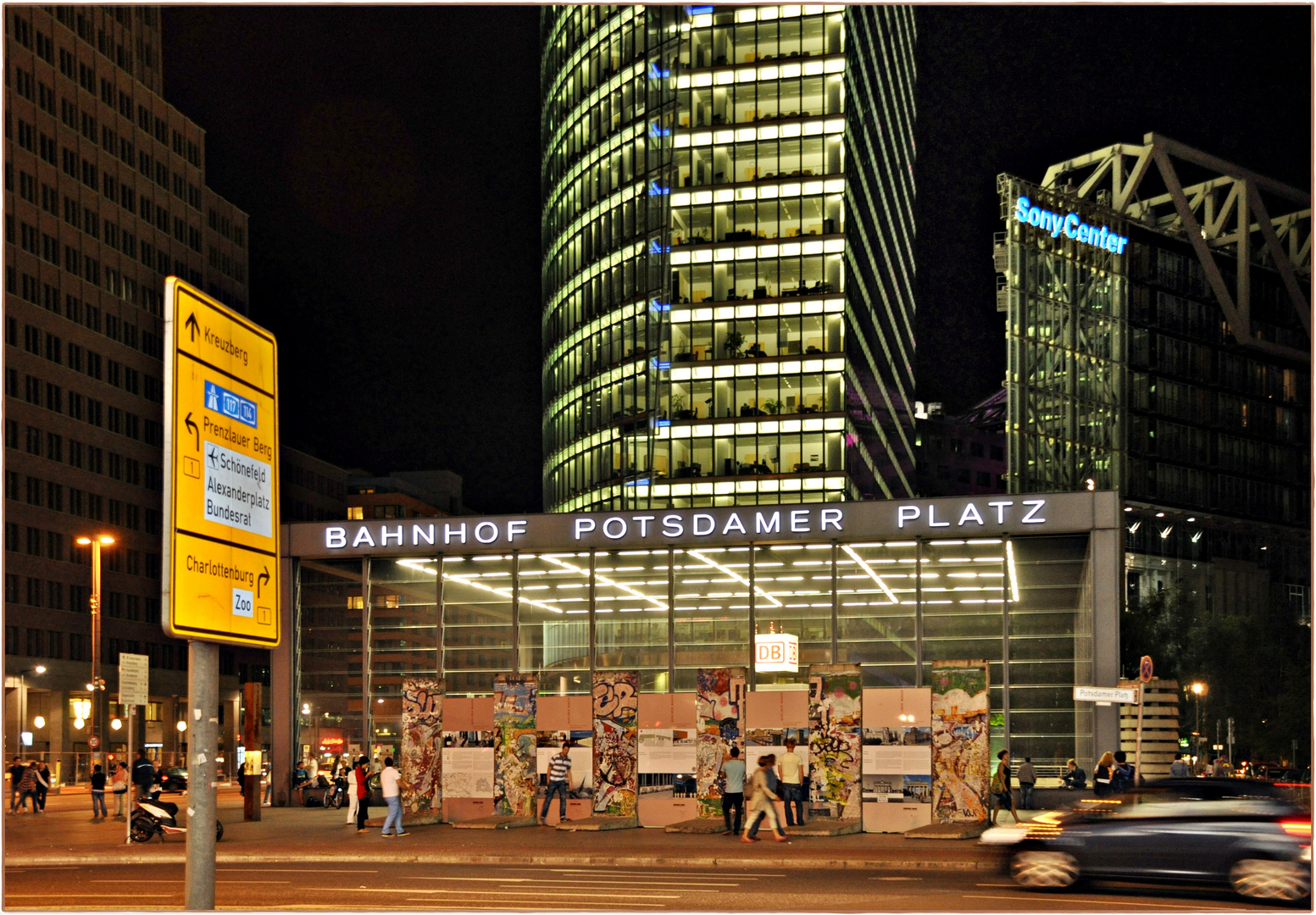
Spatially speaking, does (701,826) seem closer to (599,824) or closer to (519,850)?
(599,824)

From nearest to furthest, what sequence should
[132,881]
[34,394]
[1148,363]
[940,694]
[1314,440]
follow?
[1314,440]
[132,881]
[940,694]
[34,394]
[1148,363]

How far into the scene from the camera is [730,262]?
287 ft

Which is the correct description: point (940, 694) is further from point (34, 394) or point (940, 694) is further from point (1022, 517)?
point (34, 394)

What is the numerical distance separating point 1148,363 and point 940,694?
369ft

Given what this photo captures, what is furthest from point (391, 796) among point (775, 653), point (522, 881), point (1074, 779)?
point (1074, 779)

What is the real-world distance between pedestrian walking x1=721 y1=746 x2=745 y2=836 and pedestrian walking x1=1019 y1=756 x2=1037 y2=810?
8.99 meters

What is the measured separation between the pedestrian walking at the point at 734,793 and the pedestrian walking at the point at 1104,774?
8.50 meters

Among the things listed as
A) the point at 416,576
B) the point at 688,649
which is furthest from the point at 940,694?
the point at 416,576

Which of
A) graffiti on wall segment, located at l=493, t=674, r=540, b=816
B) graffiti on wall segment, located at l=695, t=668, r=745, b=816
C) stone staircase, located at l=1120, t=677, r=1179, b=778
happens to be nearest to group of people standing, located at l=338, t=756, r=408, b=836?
graffiti on wall segment, located at l=493, t=674, r=540, b=816

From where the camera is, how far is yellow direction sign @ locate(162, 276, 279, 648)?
8312 mm

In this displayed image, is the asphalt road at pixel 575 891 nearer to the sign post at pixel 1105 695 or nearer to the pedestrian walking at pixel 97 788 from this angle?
the sign post at pixel 1105 695

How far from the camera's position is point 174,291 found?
27.4ft

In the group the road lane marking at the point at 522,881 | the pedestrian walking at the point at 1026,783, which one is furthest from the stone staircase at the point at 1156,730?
the road lane marking at the point at 522,881

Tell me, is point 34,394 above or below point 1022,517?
above
